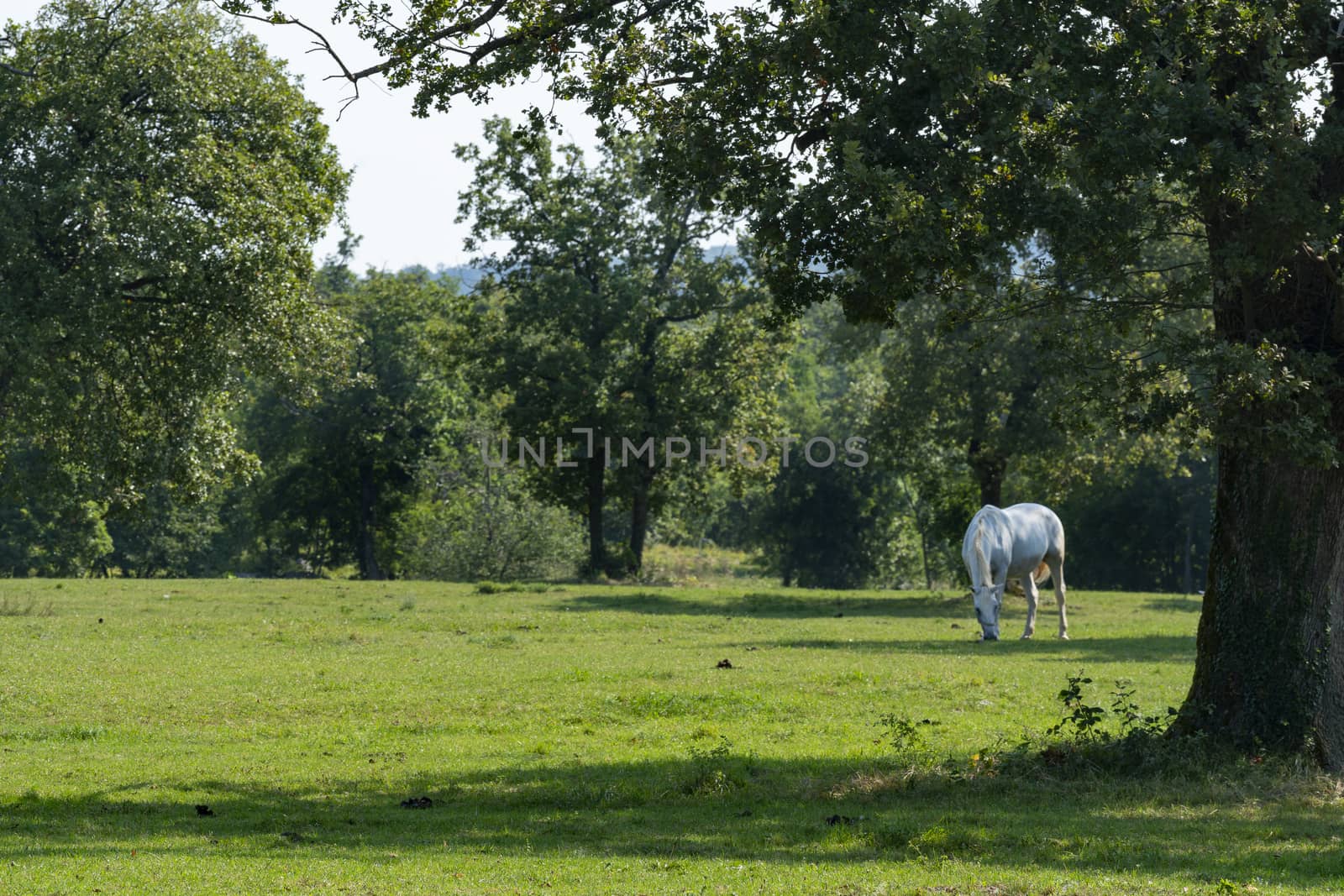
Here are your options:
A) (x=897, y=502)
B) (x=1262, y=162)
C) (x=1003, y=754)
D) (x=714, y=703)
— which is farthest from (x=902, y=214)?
(x=897, y=502)

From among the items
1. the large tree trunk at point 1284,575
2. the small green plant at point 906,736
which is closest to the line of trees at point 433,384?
the large tree trunk at point 1284,575

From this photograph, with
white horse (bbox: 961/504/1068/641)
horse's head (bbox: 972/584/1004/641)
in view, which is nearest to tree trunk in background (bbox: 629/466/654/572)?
white horse (bbox: 961/504/1068/641)

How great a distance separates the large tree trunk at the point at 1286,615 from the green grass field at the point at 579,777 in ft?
2.22

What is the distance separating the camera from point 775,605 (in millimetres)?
40125

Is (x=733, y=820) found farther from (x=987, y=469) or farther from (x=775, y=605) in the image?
(x=987, y=469)

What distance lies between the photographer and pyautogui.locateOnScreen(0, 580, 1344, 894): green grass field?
32.4ft

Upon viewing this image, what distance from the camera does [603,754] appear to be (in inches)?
610

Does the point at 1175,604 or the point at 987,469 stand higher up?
the point at 987,469

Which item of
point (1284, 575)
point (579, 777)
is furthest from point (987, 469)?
point (579, 777)

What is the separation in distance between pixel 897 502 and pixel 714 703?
67057 mm

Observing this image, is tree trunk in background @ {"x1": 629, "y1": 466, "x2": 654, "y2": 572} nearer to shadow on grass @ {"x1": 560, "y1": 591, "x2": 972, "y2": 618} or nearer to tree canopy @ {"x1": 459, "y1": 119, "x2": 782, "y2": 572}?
tree canopy @ {"x1": 459, "y1": 119, "x2": 782, "y2": 572}

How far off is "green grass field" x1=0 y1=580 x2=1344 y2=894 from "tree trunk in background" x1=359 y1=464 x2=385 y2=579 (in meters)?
38.5

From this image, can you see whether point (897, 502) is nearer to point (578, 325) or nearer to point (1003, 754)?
point (578, 325)

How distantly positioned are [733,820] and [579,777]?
8.19 ft
